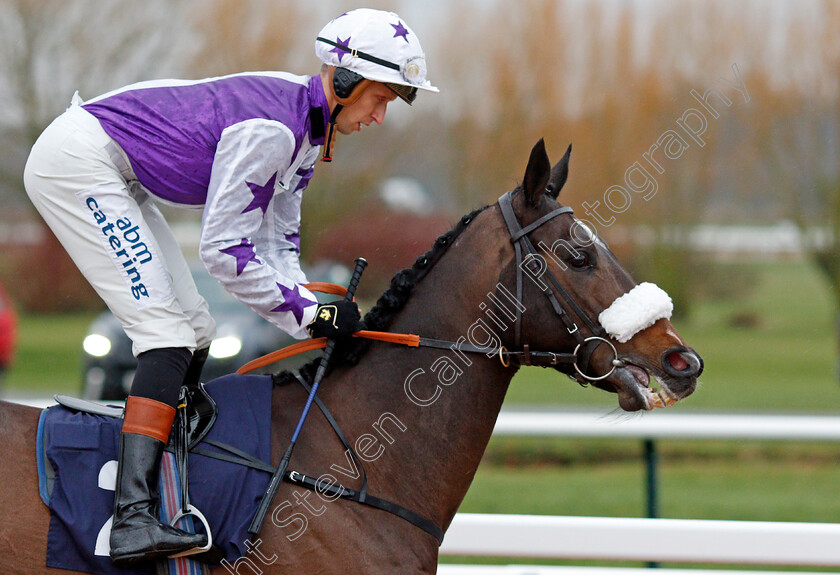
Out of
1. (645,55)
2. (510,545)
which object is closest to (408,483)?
(510,545)

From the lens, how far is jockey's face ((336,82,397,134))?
2.56 metres

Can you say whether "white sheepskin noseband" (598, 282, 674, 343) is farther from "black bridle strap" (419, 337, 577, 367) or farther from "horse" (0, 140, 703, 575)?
"black bridle strap" (419, 337, 577, 367)

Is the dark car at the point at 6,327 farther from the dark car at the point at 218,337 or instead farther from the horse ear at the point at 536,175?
the horse ear at the point at 536,175

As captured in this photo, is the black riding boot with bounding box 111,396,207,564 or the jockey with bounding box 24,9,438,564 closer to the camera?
the black riding boot with bounding box 111,396,207,564

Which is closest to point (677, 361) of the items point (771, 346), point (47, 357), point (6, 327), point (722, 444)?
point (722, 444)

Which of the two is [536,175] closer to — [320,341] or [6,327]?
[320,341]

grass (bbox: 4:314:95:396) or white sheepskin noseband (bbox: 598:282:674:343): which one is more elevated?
white sheepskin noseband (bbox: 598:282:674:343)

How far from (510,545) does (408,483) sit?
4.30ft

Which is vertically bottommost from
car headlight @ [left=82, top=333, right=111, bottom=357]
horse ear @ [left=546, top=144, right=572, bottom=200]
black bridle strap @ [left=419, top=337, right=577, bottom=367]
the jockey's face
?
car headlight @ [left=82, top=333, right=111, bottom=357]

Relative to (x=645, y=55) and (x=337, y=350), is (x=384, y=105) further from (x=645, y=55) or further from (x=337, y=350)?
(x=645, y=55)

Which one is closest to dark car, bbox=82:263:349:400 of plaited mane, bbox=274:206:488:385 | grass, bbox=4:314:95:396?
grass, bbox=4:314:95:396

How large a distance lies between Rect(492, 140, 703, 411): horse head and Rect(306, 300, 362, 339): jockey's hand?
0.46 meters

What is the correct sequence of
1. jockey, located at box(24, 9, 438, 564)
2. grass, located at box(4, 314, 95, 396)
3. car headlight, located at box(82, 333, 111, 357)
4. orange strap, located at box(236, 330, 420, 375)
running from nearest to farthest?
jockey, located at box(24, 9, 438, 564) < orange strap, located at box(236, 330, 420, 375) < car headlight, located at box(82, 333, 111, 357) < grass, located at box(4, 314, 95, 396)

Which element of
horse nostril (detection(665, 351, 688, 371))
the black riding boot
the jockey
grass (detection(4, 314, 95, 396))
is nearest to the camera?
the black riding boot
